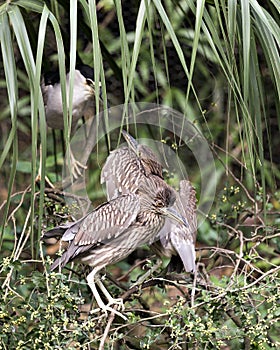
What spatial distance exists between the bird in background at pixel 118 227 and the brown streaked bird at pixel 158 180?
0.03 metres

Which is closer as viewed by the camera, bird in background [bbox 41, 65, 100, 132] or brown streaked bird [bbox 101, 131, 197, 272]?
brown streaked bird [bbox 101, 131, 197, 272]

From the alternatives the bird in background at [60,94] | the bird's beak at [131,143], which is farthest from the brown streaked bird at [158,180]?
the bird in background at [60,94]

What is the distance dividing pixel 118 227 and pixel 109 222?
0.7 inches

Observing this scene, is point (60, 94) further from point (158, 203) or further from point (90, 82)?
point (158, 203)

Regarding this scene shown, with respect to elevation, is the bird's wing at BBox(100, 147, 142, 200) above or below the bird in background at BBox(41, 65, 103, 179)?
below

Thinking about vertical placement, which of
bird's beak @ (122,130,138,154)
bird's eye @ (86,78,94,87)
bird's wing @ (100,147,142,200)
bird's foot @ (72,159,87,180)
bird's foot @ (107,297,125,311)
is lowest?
bird's foot @ (107,297,125,311)

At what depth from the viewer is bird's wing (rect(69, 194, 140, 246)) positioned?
1.32 meters

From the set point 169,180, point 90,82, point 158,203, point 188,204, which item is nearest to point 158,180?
point 158,203

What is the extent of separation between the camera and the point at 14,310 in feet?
4.63

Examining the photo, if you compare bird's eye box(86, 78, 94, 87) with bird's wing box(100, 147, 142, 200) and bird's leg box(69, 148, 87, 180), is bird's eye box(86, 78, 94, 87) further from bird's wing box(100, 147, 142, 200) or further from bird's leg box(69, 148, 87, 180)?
bird's wing box(100, 147, 142, 200)

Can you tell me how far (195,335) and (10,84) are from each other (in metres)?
0.54

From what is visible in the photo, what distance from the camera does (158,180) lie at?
1.36m

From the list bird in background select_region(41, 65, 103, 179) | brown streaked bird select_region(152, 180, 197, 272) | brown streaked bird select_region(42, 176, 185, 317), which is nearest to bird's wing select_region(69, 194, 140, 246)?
brown streaked bird select_region(42, 176, 185, 317)

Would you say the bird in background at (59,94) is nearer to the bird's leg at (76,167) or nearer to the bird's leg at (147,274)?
the bird's leg at (76,167)
